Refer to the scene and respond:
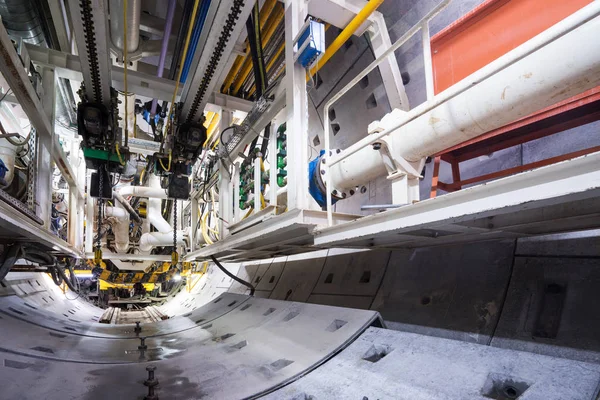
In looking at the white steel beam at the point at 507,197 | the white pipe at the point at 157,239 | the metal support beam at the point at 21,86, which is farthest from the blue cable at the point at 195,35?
the white pipe at the point at 157,239

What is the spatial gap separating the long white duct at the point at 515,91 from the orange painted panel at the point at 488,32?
2.34 ft

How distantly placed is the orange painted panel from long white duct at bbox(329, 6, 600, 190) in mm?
714

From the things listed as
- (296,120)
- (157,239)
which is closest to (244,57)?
(296,120)

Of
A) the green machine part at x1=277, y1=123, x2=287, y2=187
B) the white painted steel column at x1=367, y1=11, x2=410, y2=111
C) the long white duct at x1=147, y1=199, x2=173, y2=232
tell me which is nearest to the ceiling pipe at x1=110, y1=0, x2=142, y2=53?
the green machine part at x1=277, y1=123, x2=287, y2=187

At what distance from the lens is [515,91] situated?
137 centimetres

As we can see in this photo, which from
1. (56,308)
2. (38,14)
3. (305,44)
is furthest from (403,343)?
(56,308)

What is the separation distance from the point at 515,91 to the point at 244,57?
365 centimetres

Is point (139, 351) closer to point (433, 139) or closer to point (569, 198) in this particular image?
point (433, 139)

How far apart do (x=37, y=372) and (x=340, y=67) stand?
3.67 metres

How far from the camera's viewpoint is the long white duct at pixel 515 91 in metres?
1.17

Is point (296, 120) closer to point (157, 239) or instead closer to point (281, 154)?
point (281, 154)

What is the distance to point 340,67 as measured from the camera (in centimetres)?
388

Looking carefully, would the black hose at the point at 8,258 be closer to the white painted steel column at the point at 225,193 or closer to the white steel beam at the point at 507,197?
the white painted steel column at the point at 225,193

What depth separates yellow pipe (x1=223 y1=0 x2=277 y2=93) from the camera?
12.0 feet
